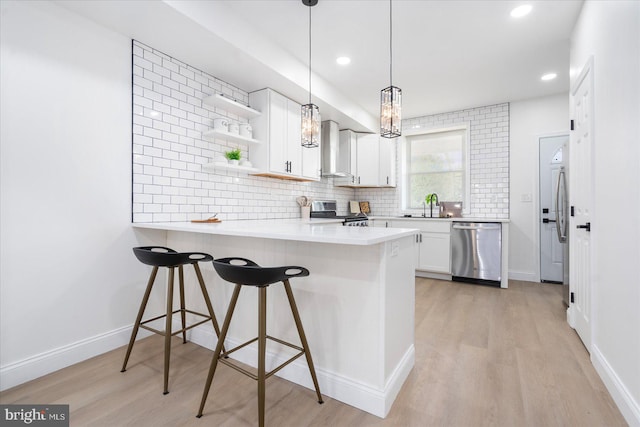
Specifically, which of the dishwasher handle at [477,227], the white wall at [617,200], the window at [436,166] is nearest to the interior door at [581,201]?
the white wall at [617,200]

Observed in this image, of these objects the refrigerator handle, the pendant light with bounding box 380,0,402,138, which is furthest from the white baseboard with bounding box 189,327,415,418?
the refrigerator handle

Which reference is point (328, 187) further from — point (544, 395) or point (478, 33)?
point (544, 395)

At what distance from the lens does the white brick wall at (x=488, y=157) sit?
4543mm

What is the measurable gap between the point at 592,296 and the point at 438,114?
3.70 metres

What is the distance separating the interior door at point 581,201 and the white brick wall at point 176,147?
305 cm

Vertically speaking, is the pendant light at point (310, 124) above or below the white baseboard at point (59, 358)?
above

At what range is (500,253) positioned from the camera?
4.04 meters

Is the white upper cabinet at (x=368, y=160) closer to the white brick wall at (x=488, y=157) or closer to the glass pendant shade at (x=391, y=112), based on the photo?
the white brick wall at (x=488, y=157)

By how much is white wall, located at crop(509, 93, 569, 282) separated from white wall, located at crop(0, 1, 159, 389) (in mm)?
4884

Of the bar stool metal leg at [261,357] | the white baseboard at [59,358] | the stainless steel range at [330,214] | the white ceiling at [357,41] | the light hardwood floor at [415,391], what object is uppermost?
the white ceiling at [357,41]

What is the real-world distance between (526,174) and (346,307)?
4133 mm

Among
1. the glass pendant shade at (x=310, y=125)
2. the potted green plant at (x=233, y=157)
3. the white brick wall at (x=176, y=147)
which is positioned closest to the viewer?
the glass pendant shade at (x=310, y=125)

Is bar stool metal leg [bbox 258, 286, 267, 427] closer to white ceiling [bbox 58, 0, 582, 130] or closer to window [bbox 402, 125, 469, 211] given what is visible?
white ceiling [bbox 58, 0, 582, 130]

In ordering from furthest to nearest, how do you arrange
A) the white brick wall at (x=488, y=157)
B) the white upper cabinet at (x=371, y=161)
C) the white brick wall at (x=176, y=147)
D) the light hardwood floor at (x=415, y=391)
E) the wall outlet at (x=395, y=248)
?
the white upper cabinet at (x=371, y=161) → the white brick wall at (x=488, y=157) → the white brick wall at (x=176, y=147) → the wall outlet at (x=395, y=248) → the light hardwood floor at (x=415, y=391)
